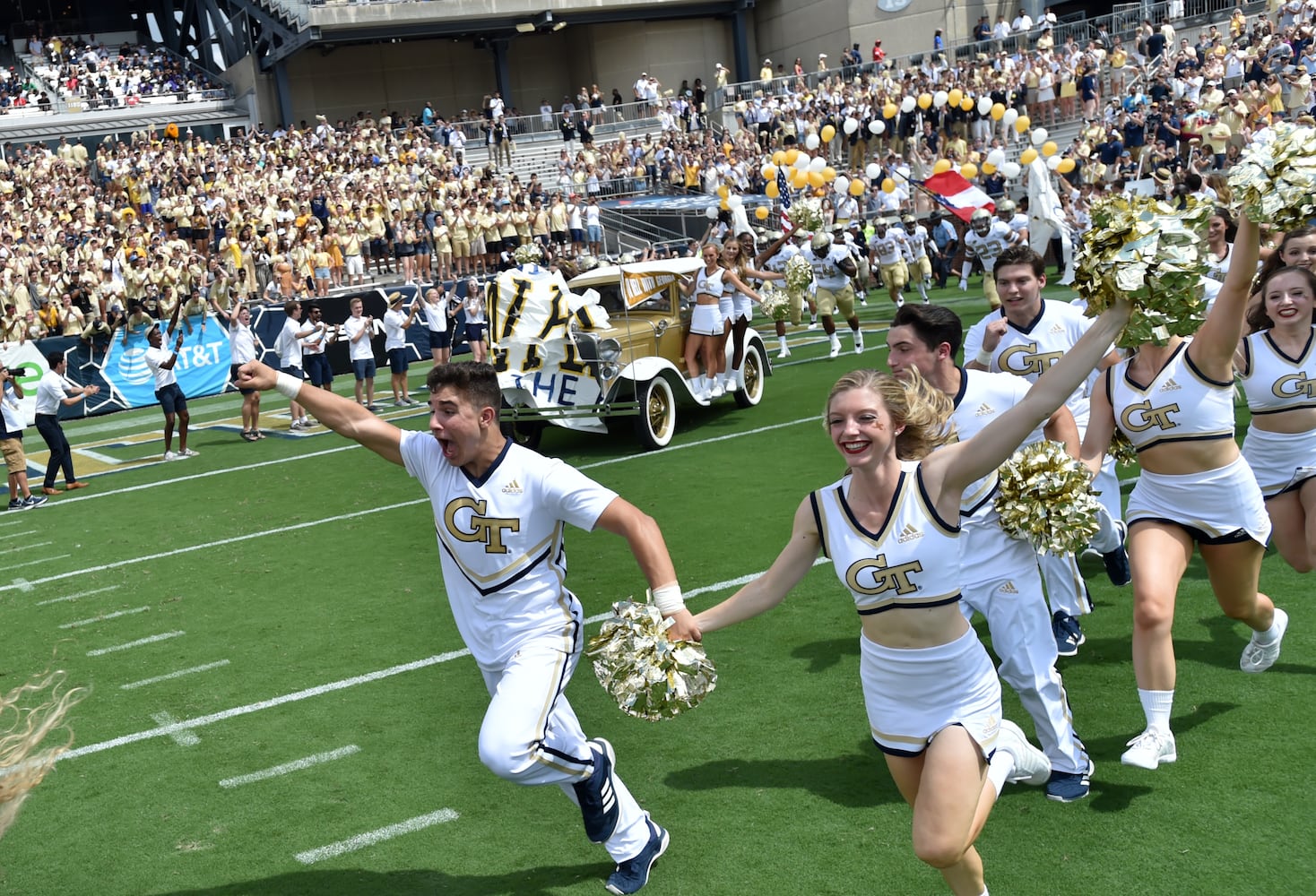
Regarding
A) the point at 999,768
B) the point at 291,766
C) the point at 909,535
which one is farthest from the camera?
→ the point at 291,766

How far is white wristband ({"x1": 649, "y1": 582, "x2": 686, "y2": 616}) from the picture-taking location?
426 centimetres

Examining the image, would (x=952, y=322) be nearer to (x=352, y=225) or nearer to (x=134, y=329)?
(x=134, y=329)

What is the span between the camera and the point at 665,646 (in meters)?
4.13

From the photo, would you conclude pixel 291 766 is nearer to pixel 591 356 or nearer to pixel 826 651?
pixel 826 651

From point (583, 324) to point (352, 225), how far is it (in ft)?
59.4

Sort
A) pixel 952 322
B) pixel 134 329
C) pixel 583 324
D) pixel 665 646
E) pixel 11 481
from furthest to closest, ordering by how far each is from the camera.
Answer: pixel 134 329 → pixel 11 481 → pixel 583 324 → pixel 952 322 → pixel 665 646

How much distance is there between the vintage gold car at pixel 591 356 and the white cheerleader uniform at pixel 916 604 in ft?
29.7

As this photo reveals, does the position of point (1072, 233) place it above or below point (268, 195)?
below

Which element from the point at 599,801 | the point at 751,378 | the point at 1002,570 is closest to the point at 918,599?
the point at 1002,570

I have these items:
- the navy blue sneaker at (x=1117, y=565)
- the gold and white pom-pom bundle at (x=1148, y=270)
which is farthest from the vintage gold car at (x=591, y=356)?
the gold and white pom-pom bundle at (x=1148, y=270)

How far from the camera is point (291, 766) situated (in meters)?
6.03

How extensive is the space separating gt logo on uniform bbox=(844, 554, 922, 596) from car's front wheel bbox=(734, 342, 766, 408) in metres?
11.3

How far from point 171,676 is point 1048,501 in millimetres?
5362

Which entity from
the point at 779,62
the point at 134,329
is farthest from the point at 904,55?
the point at 134,329
